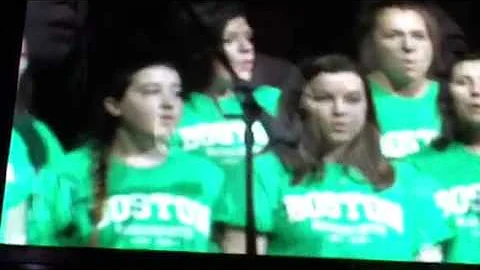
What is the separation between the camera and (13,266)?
115 centimetres

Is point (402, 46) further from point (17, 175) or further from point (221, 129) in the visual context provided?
point (17, 175)

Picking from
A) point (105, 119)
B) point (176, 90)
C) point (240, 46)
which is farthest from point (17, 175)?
point (240, 46)

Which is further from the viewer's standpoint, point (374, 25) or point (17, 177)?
point (374, 25)

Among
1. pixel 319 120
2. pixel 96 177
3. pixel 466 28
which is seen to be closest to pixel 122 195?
pixel 96 177

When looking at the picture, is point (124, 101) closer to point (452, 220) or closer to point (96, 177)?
point (96, 177)

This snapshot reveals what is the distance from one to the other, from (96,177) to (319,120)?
12.3 inches

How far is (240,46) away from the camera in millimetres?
1271

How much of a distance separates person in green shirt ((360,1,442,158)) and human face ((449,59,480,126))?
0.03 m

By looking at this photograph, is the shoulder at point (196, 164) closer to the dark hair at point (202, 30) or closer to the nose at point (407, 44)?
the dark hair at point (202, 30)

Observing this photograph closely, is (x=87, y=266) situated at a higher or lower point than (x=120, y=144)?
lower

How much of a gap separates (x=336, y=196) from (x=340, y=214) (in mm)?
25

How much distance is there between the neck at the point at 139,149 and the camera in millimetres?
1203

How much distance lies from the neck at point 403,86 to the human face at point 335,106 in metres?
0.03

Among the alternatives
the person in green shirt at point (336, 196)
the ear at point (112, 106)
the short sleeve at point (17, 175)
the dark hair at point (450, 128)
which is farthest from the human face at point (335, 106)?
the short sleeve at point (17, 175)
